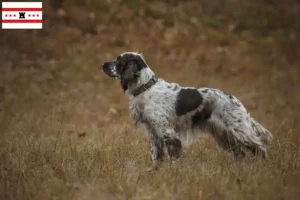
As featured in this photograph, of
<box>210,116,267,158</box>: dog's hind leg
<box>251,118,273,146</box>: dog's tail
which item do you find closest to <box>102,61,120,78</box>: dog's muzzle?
<box>210,116,267,158</box>: dog's hind leg

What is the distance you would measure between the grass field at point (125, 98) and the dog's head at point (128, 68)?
908 millimetres

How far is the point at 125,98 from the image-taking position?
11.5 m

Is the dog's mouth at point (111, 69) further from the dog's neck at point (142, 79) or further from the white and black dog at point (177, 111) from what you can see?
the dog's neck at point (142, 79)

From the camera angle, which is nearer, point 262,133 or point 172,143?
point 172,143

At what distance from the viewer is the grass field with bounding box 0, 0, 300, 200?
459 centimetres

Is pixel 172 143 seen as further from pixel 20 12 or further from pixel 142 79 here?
pixel 20 12

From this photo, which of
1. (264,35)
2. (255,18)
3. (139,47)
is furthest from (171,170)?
(255,18)

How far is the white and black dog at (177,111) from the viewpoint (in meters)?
5.94

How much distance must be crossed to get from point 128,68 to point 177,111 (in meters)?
0.82

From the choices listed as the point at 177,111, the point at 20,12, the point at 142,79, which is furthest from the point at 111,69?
the point at 20,12

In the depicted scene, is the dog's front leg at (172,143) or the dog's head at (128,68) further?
the dog's head at (128,68)

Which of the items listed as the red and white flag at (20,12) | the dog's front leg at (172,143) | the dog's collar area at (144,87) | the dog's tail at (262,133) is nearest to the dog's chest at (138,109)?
the dog's collar area at (144,87)

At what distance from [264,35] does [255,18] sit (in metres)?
1.42

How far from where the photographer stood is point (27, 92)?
11117 millimetres
